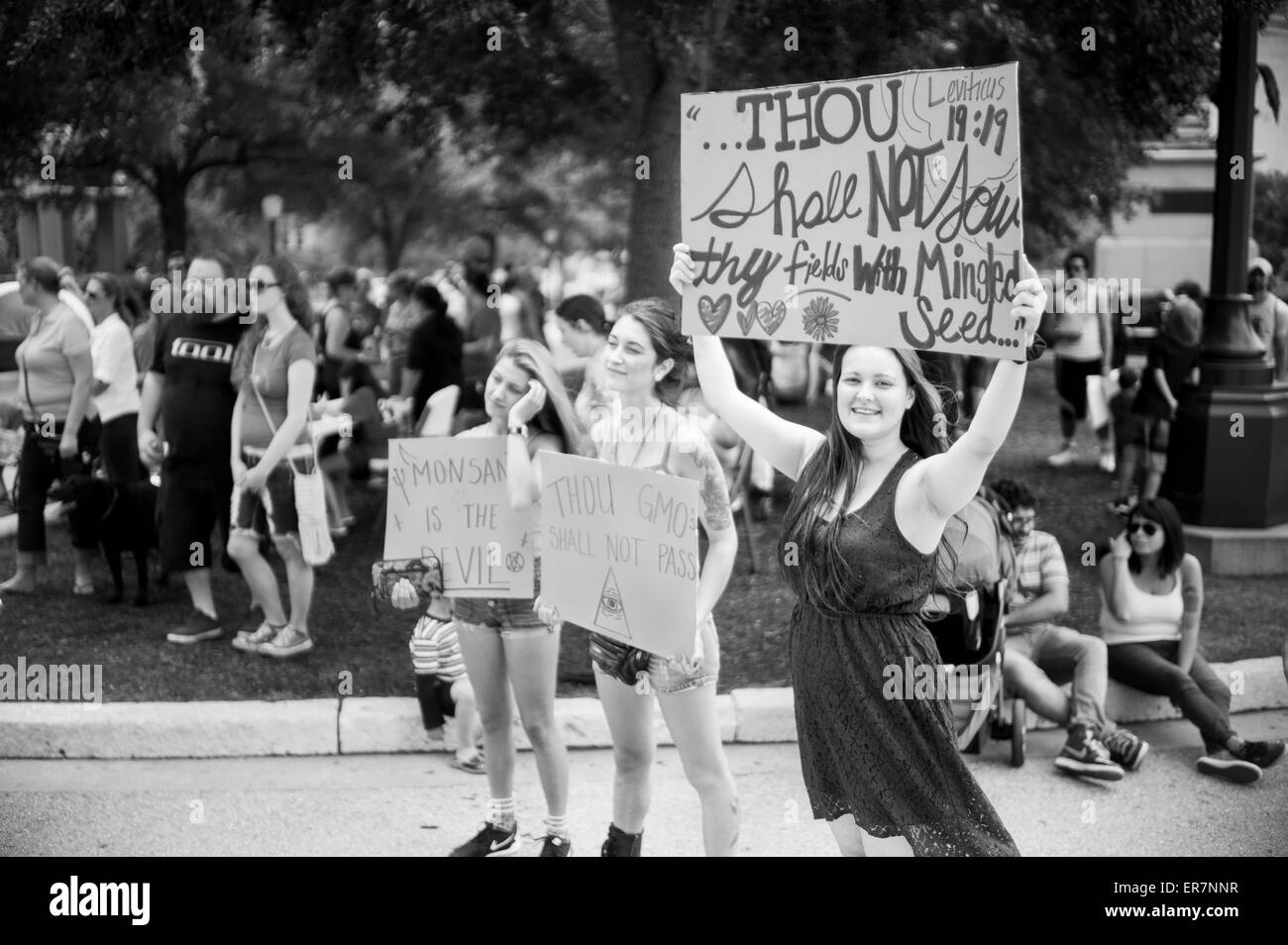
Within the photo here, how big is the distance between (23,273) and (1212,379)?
21.3 feet

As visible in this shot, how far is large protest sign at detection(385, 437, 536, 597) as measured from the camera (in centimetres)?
474

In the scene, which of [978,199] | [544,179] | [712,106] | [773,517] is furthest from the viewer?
[544,179]

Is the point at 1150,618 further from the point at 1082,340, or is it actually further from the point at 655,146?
the point at 1082,340

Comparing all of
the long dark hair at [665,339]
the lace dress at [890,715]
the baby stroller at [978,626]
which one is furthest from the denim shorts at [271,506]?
the lace dress at [890,715]

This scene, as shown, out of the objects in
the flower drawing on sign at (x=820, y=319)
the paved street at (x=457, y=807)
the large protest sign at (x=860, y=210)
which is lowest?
the paved street at (x=457, y=807)

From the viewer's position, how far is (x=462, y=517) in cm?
488

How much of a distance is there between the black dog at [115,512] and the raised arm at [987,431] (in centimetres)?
531

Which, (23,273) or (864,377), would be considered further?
(23,273)

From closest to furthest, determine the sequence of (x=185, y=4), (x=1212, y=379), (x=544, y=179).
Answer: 1. (x=185, y=4)
2. (x=1212, y=379)
3. (x=544, y=179)

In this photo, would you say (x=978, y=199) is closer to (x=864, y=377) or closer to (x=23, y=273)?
(x=864, y=377)

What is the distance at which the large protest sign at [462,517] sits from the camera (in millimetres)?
4738

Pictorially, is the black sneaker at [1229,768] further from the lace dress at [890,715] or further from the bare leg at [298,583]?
the bare leg at [298,583]

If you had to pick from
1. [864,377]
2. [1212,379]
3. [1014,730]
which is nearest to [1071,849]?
[1014,730]

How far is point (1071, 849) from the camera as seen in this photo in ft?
16.8
